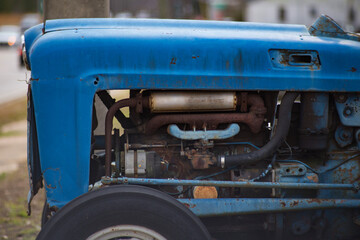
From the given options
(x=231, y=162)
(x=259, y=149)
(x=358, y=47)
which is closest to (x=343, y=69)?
(x=358, y=47)

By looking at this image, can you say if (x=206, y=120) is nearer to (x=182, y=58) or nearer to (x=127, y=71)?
(x=182, y=58)

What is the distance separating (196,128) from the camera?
2844mm

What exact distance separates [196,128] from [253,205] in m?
0.59

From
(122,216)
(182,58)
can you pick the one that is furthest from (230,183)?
(182,58)

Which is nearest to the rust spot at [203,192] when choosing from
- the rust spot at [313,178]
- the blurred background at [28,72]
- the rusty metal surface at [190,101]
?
the rusty metal surface at [190,101]

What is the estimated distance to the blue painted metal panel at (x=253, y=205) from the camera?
110 inches

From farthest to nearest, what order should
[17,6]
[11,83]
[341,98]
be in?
1. [17,6]
2. [11,83]
3. [341,98]

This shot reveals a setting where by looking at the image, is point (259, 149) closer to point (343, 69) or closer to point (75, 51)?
point (343, 69)

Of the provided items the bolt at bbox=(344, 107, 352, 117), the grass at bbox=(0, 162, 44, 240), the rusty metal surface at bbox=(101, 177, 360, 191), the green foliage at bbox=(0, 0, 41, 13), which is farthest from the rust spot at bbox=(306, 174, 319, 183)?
the green foliage at bbox=(0, 0, 41, 13)

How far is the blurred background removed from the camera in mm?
4363

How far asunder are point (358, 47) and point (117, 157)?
167 centimetres

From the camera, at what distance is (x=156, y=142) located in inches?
115

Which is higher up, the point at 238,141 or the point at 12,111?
the point at 238,141

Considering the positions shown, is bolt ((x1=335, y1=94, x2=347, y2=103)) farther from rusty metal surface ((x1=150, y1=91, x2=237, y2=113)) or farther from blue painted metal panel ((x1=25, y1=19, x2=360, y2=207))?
rusty metal surface ((x1=150, y1=91, x2=237, y2=113))
